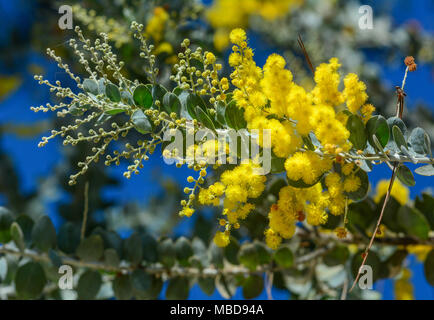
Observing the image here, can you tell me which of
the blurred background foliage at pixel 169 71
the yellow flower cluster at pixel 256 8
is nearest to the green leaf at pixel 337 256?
the blurred background foliage at pixel 169 71

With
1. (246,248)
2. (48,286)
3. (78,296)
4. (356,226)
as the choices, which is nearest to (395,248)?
(356,226)

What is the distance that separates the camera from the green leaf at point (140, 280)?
3.66ft

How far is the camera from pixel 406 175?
83 cm

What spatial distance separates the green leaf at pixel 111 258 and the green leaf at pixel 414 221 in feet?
2.12

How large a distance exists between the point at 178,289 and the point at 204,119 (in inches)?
20.4

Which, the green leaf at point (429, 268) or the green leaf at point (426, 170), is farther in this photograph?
the green leaf at point (429, 268)

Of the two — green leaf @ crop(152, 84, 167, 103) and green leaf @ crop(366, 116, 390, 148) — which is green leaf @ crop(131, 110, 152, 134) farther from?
green leaf @ crop(366, 116, 390, 148)

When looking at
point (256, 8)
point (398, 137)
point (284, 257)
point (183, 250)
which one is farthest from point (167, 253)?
point (256, 8)

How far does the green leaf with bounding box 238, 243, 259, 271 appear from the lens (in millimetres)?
1113

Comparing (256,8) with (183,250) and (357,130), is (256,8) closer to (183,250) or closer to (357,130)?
(183,250)

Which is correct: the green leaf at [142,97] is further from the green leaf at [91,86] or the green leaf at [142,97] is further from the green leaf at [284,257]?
the green leaf at [284,257]
